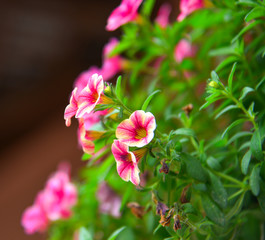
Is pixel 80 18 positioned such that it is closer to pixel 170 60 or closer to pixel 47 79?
pixel 47 79

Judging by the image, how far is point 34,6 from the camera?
220 centimetres

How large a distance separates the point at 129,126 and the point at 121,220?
0.39 metres

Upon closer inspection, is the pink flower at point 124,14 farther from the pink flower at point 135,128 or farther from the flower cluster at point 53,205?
the flower cluster at point 53,205

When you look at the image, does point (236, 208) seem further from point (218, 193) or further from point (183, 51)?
point (183, 51)

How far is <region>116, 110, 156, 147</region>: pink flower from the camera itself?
47cm

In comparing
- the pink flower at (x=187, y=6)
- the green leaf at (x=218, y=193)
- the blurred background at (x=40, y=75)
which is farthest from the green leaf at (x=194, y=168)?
the blurred background at (x=40, y=75)

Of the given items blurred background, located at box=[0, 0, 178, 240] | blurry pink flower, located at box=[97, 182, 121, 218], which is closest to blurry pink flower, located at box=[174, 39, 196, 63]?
blurry pink flower, located at box=[97, 182, 121, 218]

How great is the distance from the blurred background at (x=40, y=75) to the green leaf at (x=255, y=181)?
1615 millimetres

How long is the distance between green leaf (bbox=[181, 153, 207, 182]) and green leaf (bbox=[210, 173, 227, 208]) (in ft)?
0.07

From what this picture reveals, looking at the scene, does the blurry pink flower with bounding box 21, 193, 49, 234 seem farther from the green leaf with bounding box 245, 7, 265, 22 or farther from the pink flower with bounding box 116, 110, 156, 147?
the green leaf with bounding box 245, 7, 265, 22

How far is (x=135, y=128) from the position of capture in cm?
48

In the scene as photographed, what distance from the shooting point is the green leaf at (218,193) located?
21.1 inches

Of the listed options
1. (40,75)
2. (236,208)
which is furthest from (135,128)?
(40,75)

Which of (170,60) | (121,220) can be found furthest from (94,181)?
(170,60)
